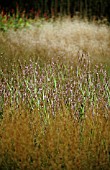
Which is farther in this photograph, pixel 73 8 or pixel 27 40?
pixel 73 8

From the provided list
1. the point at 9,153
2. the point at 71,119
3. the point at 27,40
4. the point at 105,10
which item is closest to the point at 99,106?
the point at 71,119

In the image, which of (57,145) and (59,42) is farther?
(59,42)

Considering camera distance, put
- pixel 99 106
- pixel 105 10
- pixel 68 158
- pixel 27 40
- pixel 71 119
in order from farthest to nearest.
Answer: pixel 105 10
pixel 27 40
pixel 99 106
pixel 71 119
pixel 68 158

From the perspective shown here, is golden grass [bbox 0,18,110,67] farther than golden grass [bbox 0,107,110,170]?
Yes

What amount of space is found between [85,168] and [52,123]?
592mm

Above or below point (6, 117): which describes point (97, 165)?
below

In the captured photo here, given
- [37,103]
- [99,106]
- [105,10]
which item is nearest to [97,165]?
[99,106]

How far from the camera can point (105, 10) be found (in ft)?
46.4

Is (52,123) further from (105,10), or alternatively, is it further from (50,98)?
(105,10)

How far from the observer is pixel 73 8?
14.3 meters

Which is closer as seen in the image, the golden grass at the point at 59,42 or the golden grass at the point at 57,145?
the golden grass at the point at 57,145

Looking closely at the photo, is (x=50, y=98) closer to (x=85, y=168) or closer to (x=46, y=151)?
(x=46, y=151)

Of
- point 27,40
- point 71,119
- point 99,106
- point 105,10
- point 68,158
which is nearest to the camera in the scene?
point 68,158

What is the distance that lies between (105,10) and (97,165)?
1143cm
